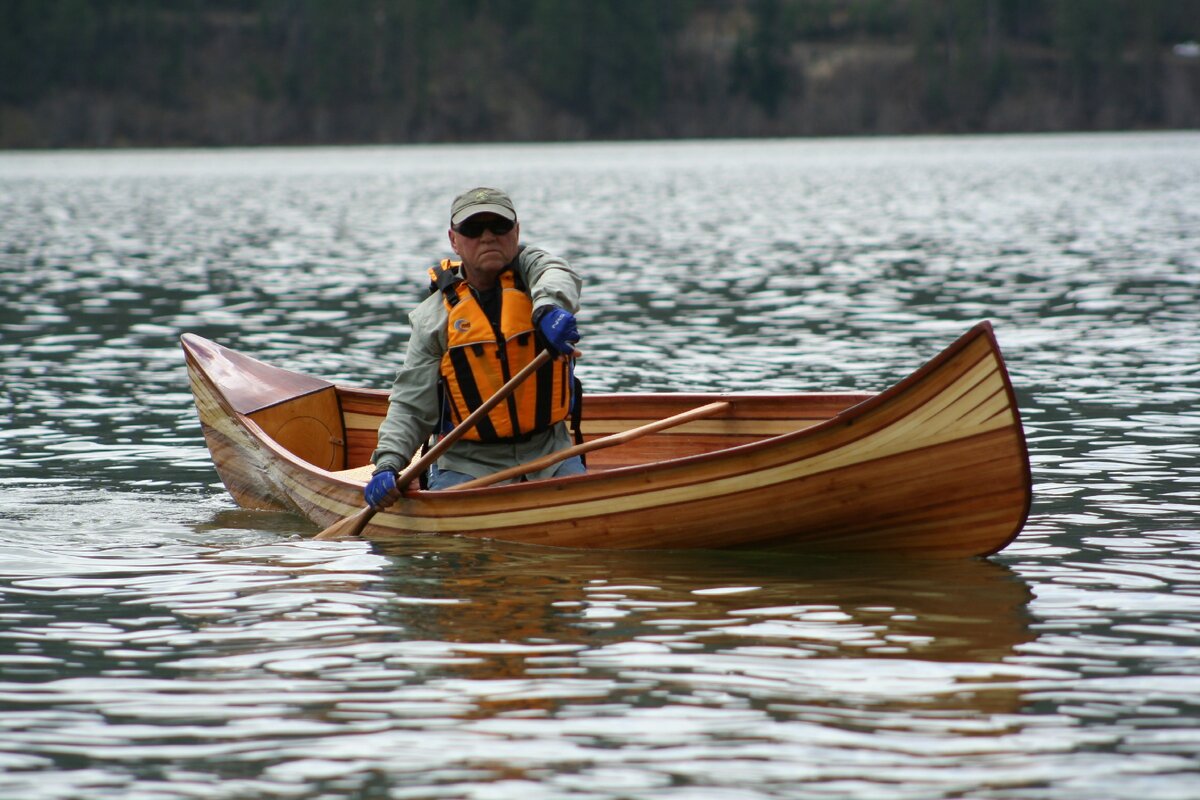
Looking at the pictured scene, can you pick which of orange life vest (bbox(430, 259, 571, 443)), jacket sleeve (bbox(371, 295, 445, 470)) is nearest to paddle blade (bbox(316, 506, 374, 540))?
jacket sleeve (bbox(371, 295, 445, 470))

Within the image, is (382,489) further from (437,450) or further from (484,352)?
(484,352)

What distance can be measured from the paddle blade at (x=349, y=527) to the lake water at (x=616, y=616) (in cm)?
11

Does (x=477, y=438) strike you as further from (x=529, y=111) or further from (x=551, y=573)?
(x=529, y=111)

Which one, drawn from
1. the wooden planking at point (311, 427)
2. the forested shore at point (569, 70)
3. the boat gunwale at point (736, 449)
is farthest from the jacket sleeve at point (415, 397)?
the forested shore at point (569, 70)

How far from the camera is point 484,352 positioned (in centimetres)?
775

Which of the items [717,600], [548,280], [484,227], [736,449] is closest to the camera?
[717,600]

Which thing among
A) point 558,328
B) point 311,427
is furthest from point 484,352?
point 311,427

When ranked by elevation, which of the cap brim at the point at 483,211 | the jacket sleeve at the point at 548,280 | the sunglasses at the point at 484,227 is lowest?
the jacket sleeve at the point at 548,280

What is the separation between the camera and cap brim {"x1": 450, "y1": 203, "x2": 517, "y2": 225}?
7488 mm

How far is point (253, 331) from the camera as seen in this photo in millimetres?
17766

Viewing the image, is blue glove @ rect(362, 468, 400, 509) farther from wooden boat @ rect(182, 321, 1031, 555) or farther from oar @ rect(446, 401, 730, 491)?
oar @ rect(446, 401, 730, 491)

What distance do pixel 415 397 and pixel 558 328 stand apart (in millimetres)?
1154

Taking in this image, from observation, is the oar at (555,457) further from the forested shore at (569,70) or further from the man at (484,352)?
the forested shore at (569,70)

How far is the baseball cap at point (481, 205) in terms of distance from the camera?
7.50 m
